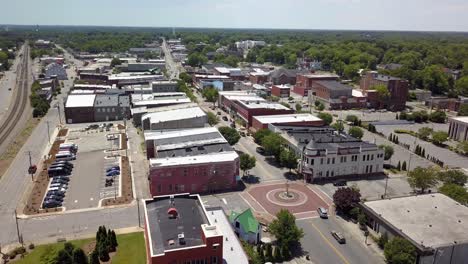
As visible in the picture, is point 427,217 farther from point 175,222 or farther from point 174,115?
point 174,115

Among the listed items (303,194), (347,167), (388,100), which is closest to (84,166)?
(303,194)

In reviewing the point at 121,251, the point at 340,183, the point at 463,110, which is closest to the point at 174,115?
the point at 340,183

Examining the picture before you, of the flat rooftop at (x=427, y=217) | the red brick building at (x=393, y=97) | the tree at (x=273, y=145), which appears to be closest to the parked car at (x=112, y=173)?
the tree at (x=273, y=145)

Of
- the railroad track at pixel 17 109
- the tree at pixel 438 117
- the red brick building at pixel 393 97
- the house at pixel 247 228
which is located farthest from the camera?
the red brick building at pixel 393 97

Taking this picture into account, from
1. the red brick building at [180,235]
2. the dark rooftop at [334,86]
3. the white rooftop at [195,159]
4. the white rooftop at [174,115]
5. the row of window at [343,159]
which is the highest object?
the dark rooftop at [334,86]

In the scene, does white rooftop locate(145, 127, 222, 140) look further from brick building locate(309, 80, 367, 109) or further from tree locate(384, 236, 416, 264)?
brick building locate(309, 80, 367, 109)

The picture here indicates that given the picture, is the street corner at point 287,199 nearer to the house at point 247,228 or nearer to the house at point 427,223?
the house at point 427,223
